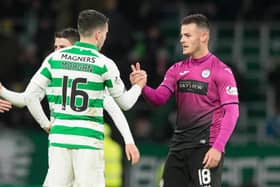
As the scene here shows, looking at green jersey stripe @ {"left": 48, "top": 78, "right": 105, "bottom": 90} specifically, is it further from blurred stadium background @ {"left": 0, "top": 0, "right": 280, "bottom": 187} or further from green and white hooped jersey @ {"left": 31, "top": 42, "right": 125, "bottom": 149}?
blurred stadium background @ {"left": 0, "top": 0, "right": 280, "bottom": 187}

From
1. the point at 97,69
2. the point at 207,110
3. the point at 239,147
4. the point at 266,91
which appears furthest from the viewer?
the point at 266,91

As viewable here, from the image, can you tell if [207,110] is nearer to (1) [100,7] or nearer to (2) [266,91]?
(1) [100,7]

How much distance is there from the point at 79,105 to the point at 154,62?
7.53m

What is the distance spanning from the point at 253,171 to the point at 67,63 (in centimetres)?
756

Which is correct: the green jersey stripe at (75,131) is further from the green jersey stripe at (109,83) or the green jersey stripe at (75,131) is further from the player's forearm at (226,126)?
the player's forearm at (226,126)

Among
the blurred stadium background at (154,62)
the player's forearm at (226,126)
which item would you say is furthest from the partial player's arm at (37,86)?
the blurred stadium background at (154,62)

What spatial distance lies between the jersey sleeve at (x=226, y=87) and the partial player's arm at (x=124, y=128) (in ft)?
3.53

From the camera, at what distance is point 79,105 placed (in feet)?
32.6

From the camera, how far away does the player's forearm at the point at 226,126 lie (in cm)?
1034

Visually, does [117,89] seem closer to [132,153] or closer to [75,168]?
[132,153]

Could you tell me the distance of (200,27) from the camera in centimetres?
1080

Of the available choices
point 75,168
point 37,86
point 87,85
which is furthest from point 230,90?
point 37,86

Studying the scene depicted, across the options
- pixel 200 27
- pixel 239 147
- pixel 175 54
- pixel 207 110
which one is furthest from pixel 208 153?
pixel 175 54

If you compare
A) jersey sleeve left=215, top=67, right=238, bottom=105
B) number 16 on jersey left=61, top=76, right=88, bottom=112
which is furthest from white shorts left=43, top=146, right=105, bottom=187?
jersey sleeve left=215, top=67, right=238, bottom=105
